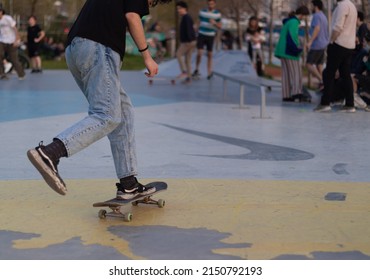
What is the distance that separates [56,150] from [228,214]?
1335mm

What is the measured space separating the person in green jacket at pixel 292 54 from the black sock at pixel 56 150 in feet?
32.4

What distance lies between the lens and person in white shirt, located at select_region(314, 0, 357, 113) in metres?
12.8

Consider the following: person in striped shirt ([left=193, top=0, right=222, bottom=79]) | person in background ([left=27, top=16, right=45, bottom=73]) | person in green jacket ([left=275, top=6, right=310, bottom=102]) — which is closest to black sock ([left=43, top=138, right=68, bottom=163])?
person in green jacket ([left=275, top=6, right=310, bottom=102])

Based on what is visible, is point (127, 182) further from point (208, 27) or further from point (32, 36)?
point (32, 36)

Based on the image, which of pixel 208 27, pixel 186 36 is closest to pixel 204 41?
pixel 208 27

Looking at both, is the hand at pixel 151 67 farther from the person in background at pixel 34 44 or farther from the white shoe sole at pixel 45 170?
the person in background at pixel 34 44

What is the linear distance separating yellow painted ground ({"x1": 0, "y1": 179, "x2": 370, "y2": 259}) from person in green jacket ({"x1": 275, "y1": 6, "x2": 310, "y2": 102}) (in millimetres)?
8068

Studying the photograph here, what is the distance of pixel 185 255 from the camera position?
16.3ft

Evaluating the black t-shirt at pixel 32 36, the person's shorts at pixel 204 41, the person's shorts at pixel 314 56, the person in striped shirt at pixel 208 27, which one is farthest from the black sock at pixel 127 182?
the black t-shirt at pixel 32 36

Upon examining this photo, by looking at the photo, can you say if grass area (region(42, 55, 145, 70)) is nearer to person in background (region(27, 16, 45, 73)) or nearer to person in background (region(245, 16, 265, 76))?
person in background (region(27, 16, 45, 73))

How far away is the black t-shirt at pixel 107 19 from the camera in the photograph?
5.86m

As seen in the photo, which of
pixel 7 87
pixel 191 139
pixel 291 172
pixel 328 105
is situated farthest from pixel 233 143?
pixel 7 87

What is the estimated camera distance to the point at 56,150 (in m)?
5.69
